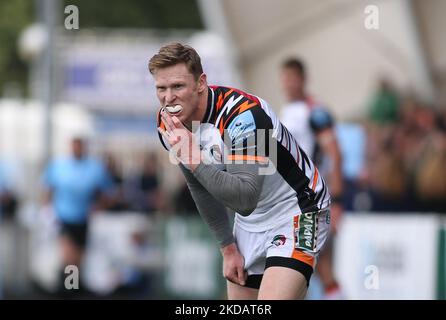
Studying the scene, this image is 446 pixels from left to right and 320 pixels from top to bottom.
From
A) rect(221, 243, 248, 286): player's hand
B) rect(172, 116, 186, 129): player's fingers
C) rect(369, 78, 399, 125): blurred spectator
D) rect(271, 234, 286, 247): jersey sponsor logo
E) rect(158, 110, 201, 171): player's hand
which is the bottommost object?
rect(221, 243, 248, 286): player's hand

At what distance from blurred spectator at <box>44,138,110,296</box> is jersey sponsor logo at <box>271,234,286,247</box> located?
31.6ft

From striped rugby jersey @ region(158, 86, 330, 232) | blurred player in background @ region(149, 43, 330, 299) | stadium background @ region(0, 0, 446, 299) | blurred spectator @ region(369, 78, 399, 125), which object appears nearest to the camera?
blurred player in background @ region(149, 43, 330, 299)

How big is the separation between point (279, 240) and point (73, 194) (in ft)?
33.0

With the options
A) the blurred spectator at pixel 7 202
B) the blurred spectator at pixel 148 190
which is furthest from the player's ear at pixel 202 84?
the blurred spectator at pixel 7 202

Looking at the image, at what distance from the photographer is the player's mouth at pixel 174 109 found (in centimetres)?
584

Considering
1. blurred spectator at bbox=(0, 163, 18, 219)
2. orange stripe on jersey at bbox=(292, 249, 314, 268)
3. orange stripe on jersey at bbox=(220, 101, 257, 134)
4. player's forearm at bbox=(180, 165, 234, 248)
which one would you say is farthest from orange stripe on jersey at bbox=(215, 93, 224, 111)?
blurred spectator at bbox=(0, 163, 18, 219)

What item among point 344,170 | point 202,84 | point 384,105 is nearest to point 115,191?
point 384,105

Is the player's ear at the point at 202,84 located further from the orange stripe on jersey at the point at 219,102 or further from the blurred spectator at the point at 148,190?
the blurred spectator at the point at 148,190

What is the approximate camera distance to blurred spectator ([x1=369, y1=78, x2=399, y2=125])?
15.1m

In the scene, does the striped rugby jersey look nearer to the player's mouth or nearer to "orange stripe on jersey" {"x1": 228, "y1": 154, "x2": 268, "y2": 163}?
"orange stripe on jersey" {"x1": 228, "y1": 154, "x2": 268, "y2": 163}

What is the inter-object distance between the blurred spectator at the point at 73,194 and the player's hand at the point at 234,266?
9.25m

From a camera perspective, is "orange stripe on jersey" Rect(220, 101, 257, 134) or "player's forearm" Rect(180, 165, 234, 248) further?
"player's forearm" Rect(180, 165, 234, 248)

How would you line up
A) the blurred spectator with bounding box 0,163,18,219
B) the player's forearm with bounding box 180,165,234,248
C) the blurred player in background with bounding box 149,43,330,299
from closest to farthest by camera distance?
1. the blurred player in background with bounding box 149,43,330,299
2. the player's forearm with bounding box 180,165,234,248
3. the blurred spectator with bounding box 0,163,18,219

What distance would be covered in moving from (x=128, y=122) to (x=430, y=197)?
16.9 meters
